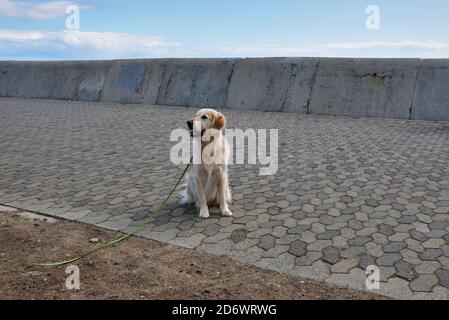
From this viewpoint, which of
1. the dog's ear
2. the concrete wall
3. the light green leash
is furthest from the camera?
the concrete wall

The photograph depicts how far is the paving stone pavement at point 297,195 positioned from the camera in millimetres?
4152

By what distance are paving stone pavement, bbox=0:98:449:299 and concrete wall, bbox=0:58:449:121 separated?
4.12ft

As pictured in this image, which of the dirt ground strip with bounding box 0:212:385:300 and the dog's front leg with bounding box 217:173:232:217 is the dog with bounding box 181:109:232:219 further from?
the dirt ground strip with bounding box 0:212:385:300

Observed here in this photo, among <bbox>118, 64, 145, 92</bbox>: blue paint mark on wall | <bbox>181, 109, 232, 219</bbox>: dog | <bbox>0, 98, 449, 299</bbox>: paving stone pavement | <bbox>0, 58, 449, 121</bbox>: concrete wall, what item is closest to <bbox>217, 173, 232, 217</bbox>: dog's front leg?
<bbox>181, 109, 232, 219</bbox>: dog

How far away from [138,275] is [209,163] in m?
1.78

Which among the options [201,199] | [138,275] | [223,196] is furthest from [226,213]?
[138,275]

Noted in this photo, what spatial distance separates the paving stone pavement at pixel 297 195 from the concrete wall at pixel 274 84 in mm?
1257

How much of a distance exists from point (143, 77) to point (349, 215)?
1257 cm

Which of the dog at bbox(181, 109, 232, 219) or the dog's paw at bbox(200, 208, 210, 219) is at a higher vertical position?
the dog at bbox(181, 109, 232, 219)

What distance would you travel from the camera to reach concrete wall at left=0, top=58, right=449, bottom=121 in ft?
38.9

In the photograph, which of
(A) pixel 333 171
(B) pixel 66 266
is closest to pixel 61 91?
(A) pixel 333 171

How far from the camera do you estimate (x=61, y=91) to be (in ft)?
60.0

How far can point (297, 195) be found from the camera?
5926mm

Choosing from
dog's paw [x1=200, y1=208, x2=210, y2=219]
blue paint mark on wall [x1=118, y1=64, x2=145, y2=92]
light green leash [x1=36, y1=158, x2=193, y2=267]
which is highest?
blue paint mark on wall [x1=118, y1=64, x2=145, y2=92]
